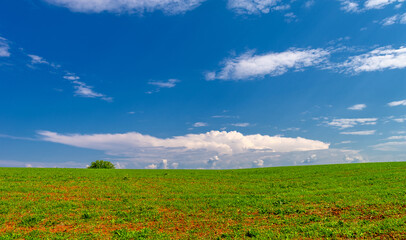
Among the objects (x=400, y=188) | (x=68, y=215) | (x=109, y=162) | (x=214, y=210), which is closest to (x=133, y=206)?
(x=68, y=215)

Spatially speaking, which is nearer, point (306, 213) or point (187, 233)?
point (187, 233)

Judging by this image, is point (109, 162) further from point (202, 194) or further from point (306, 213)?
point (306, 213)

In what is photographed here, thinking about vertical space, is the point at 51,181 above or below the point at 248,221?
above

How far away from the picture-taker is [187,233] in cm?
1447

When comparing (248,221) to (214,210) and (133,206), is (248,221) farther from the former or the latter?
(133,206)

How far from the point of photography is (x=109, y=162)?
315ft

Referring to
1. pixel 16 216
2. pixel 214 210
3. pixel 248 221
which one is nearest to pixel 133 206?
pixel 214 210

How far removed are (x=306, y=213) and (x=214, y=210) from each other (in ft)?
22.8

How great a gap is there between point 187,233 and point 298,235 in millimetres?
6593

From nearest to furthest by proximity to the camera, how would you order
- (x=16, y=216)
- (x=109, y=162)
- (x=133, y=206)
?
(x=16, y=216)
(x=133, y=206)
(x=109, y=162)

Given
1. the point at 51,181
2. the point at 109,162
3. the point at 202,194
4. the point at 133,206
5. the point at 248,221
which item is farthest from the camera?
the point at 109,162

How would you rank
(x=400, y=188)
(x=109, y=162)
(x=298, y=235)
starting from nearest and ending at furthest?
(x=298, y=235) < (x=400, y=188) < (x=109, y=162)

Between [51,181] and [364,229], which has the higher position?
[51,181]

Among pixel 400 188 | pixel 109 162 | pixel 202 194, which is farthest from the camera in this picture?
pixel 109 162
